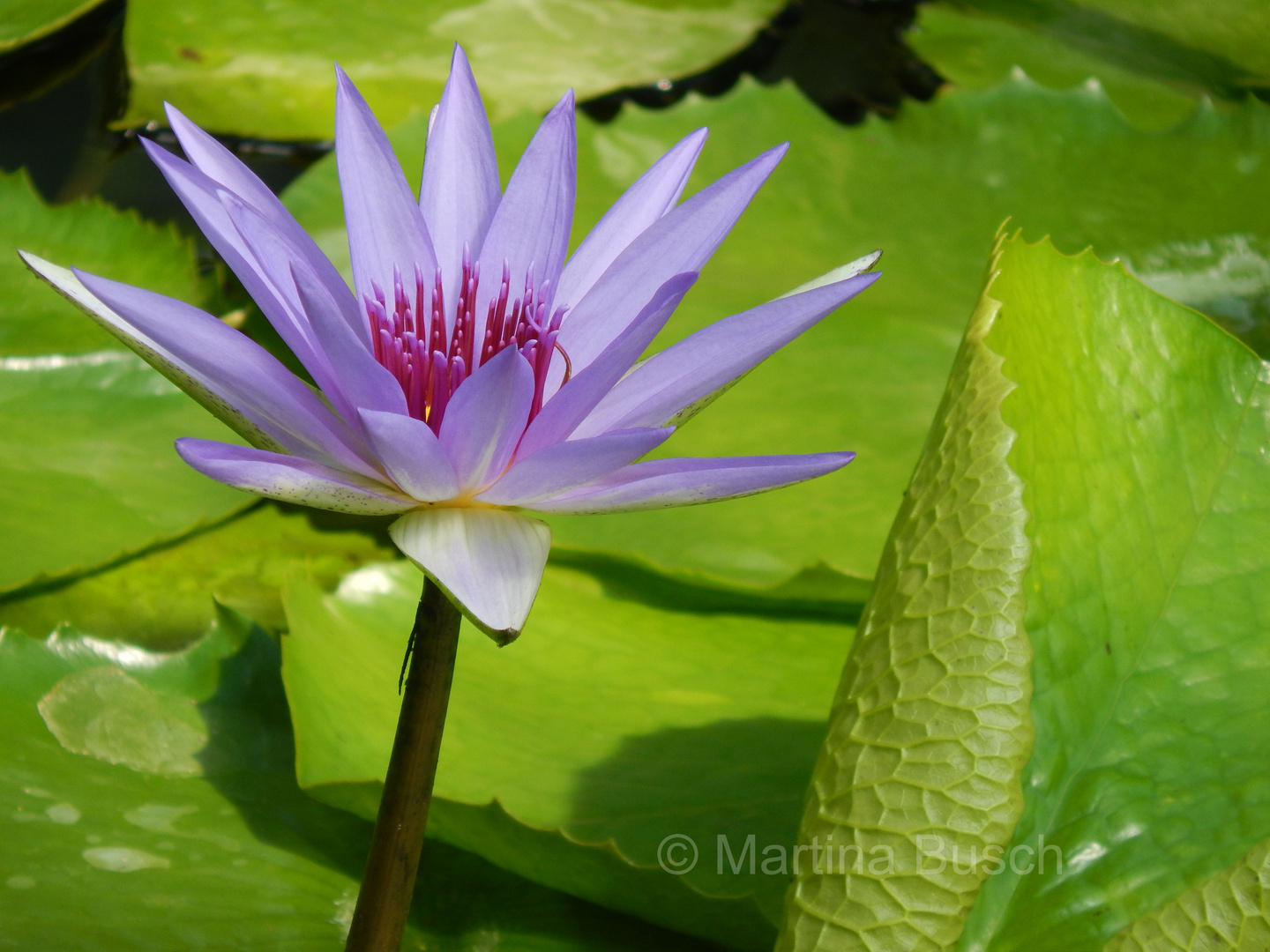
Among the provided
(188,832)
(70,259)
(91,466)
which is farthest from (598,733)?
(70,259)

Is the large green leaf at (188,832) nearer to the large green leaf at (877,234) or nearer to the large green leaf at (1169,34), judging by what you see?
the large green leaf at (877,234)

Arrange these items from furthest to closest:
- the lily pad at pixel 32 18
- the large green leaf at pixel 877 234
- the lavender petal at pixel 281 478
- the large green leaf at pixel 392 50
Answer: the large green leaf at pixel 392 50
the lily pad at pixel 32 18
the large green leaf at pixel 877 234
the lavender petal at pixel 281 478

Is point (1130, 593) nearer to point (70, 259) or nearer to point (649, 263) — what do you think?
point (649, 263)

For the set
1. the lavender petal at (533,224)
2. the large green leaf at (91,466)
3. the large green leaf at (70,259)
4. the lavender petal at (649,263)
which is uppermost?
the large green leaf at (70,259)

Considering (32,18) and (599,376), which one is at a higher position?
(32,18)

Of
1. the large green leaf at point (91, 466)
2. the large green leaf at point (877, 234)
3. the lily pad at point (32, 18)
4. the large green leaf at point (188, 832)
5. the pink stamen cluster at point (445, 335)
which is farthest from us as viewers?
the lily pad at point (32, 18)

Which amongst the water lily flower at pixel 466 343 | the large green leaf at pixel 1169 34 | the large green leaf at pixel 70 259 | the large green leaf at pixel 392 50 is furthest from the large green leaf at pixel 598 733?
the large green leaf at pixel 1169 34

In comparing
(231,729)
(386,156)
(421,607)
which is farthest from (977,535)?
(231,729)

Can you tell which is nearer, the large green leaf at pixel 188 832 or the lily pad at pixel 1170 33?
the large green leaf at pixel 188 832

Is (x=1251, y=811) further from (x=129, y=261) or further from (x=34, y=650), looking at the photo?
(x=129, y=261)
